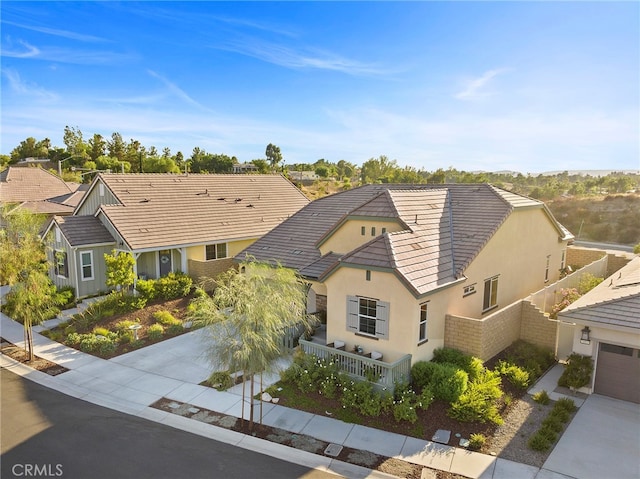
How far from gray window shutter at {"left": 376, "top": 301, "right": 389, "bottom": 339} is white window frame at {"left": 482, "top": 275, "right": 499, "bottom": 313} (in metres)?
5.66

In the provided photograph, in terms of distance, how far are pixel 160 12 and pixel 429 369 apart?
710 inches

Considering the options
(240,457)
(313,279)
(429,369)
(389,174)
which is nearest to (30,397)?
(240,457)

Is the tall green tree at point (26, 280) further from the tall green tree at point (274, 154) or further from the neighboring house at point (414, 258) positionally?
A: the tall green tree at point (274, 154)

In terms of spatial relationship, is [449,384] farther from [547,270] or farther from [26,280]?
[26,280]

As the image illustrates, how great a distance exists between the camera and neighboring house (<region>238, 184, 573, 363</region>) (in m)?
13.2

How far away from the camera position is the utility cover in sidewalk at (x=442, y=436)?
34.5ft

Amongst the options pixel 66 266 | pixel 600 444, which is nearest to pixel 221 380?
pixel 600 444

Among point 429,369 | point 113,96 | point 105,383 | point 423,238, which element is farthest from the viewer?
point 113,96

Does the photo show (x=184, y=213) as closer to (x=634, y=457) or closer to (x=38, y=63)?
(x=38, y=63)

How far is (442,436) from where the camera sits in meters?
10.7

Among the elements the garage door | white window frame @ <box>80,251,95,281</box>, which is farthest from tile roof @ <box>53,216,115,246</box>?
the garage door

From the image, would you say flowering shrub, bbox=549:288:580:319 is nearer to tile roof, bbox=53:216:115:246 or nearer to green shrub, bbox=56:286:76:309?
tile roof, bbox=53:216:115:246

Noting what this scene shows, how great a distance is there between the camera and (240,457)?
9.79 m

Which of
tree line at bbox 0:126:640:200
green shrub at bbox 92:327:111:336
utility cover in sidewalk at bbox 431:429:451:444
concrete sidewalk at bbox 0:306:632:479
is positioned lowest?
concrete sidewalk at bbox 0:306:632:479
